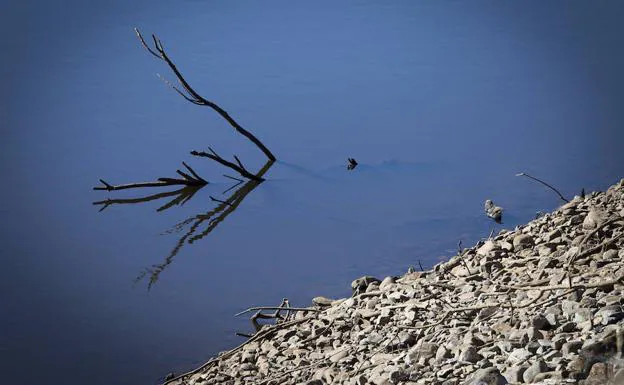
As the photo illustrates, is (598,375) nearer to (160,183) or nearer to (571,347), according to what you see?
(571,347)

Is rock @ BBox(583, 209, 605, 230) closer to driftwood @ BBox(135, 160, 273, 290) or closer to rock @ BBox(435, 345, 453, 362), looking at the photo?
rock @ BBox(435, 345, 453, 362)

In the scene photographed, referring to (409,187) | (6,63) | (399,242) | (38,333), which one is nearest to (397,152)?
(409,187)

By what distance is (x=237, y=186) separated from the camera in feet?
24.7

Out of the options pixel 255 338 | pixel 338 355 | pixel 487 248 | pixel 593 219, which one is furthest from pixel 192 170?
pixel 593 219

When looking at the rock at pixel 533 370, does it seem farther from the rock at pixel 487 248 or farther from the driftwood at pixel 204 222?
the driftwood at pixel 204 222

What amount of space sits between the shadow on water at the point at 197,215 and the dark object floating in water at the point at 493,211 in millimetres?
2144

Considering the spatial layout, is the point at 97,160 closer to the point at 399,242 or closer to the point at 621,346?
the point at 399,242

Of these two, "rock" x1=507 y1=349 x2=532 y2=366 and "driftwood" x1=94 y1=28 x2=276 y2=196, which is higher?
"driftwood" x1=94 y1=28 x2=276 y2=196

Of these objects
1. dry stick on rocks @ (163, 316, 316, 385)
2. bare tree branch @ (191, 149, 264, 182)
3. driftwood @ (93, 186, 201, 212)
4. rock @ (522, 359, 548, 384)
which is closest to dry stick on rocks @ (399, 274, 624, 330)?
rock @ (522, 359, 548, 384)

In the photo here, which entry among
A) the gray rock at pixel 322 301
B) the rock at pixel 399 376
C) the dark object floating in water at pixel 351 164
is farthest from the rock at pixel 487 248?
the dark object floating in water at pixel 351 164

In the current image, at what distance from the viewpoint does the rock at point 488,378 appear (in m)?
2.45

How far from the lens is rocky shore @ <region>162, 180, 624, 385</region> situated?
101 inches

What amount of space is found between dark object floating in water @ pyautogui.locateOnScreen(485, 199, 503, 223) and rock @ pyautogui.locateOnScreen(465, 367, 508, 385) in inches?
136

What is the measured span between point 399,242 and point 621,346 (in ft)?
11.5
